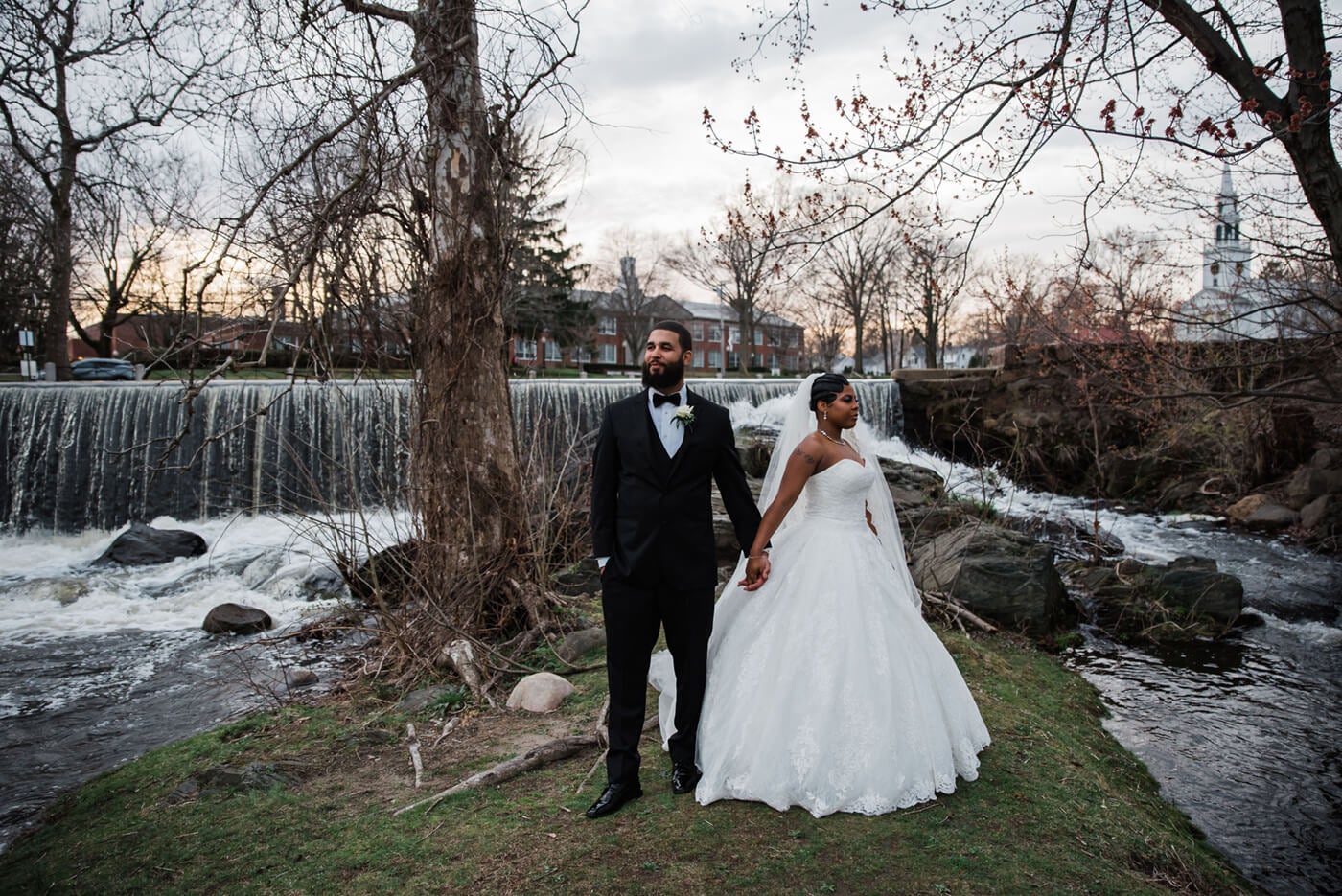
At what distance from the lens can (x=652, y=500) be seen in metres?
3.67

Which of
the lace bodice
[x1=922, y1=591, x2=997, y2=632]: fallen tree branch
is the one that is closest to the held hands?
the lace bodice

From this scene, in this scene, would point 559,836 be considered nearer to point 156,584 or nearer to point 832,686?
point 832,686

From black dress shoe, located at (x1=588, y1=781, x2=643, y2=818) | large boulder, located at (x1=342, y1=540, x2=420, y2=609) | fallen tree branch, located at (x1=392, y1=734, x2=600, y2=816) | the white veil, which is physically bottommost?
fallen tree branch, located at (x1=392, y1=734, x2=600, y2=816)

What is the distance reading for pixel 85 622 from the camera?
9.52 meters

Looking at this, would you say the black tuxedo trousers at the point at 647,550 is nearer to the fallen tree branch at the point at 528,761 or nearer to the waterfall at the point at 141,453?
the fallen tree branch at the point at 528,761

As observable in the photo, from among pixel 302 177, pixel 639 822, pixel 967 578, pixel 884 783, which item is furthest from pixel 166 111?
pixel 967 578

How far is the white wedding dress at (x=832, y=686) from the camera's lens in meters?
3.58

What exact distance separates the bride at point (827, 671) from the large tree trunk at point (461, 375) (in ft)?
9.51

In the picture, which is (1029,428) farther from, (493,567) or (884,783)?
(884,783)

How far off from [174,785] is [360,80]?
16.0ft

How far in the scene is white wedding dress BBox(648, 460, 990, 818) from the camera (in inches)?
141

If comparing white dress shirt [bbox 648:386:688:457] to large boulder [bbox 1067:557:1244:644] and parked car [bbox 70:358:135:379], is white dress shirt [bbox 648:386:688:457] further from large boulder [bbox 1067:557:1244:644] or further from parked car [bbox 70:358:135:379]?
parked car [bbox 70:358:135:379]

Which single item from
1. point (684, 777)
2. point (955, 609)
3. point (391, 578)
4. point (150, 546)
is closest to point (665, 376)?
point (684, 777)

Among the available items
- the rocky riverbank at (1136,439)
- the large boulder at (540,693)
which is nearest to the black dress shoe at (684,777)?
the large boulder at (540,693)
